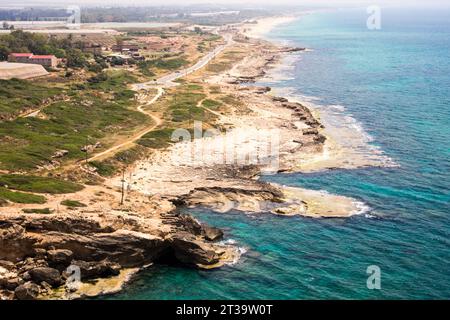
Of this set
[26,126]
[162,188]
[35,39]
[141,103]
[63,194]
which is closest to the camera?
[63,194]

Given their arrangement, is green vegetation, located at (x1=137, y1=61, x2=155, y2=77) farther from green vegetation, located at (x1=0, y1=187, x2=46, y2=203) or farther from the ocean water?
green vegetation, located at (x1=0, y1=187, x2=46, y2=203)

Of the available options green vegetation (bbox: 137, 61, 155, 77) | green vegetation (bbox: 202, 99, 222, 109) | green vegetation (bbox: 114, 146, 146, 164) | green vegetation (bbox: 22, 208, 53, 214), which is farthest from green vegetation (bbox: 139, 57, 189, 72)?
green vegetation (bbox: 22, 208, 53, 214)

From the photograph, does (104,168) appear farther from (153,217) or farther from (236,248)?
(236,248)

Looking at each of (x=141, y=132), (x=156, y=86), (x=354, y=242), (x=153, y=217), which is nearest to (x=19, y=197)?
(x=153, y=217)

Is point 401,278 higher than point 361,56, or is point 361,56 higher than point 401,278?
point 361,56

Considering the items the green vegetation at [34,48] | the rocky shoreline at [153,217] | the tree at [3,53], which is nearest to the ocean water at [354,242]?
the rocky shoreline at [153,217]
